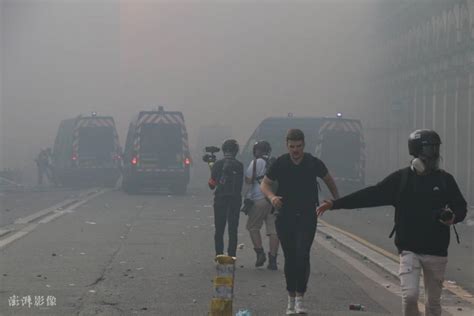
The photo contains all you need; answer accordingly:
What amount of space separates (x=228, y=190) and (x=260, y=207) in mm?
433

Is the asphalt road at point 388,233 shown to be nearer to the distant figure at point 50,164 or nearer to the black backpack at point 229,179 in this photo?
the black backpack at point 229,179

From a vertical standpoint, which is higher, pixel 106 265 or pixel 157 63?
pixel 157 63

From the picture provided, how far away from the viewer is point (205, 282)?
10852 millimetres

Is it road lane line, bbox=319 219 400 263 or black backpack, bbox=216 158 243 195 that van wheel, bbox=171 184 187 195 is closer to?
road lane line, bbox=319 219 400 263

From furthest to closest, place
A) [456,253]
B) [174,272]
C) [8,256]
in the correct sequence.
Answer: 1. [456,253]
2. [8,256]
3. [174,272]

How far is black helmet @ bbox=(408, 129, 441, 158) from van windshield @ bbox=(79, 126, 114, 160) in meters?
29.2

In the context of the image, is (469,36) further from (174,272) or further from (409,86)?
(174,272)

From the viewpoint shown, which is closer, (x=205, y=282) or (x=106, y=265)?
(x=205, y=282)

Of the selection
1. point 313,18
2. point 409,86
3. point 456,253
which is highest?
point 313,18

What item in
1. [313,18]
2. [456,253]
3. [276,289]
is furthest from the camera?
[313,18]

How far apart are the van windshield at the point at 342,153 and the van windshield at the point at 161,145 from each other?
14.5ft

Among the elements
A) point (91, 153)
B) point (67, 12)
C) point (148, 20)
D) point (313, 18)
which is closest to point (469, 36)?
point (91, 153)

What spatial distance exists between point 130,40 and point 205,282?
40.8m

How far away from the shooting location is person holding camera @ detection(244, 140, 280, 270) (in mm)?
11844
